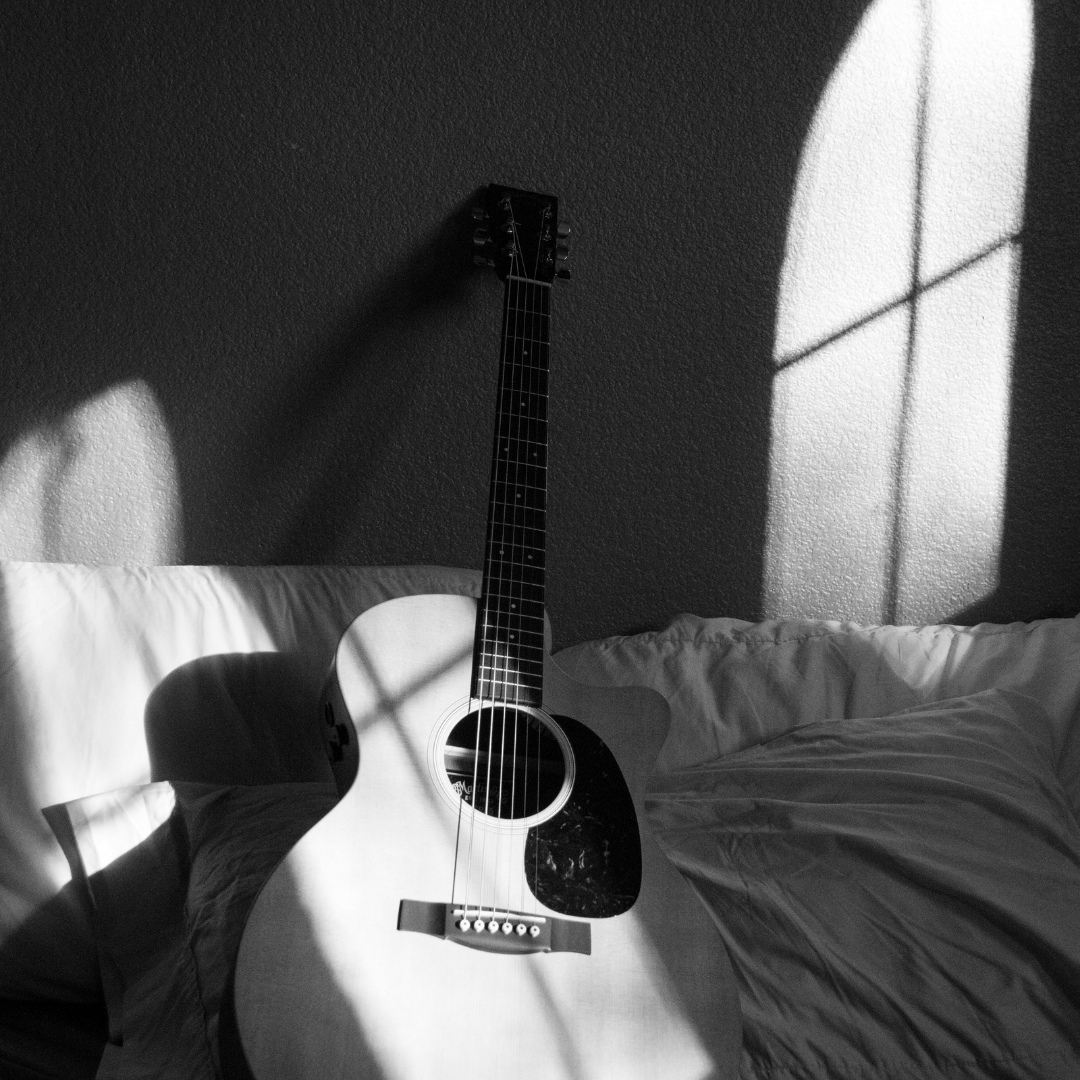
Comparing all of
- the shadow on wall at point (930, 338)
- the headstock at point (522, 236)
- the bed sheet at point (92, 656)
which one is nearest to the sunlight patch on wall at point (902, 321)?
the shadow on wall at point (930, 338)

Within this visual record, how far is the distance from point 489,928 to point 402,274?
0.97 m

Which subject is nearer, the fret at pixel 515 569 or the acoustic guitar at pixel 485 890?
the acoustic guitar at pixel 485 890

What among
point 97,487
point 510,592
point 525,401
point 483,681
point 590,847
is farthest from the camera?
point 97,487

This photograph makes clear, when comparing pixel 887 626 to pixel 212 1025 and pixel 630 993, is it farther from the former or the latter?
pixel 212 1025

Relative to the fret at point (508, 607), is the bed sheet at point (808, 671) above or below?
below

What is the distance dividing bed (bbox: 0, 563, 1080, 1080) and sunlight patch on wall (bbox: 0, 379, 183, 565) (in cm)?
15

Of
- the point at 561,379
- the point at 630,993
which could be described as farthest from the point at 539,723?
the point at 561,379

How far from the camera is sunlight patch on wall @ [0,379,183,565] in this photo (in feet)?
4.48

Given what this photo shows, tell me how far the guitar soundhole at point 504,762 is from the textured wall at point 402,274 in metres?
0.53

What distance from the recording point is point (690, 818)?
113 cm

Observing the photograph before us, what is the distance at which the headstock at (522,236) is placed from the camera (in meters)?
1.36

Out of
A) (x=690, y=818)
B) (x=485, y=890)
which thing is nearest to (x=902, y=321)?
(x=690, y=818)

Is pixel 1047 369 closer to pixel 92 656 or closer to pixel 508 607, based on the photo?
pixel 508 607

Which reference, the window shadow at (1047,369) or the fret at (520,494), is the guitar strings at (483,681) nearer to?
the fret at (520,494)
